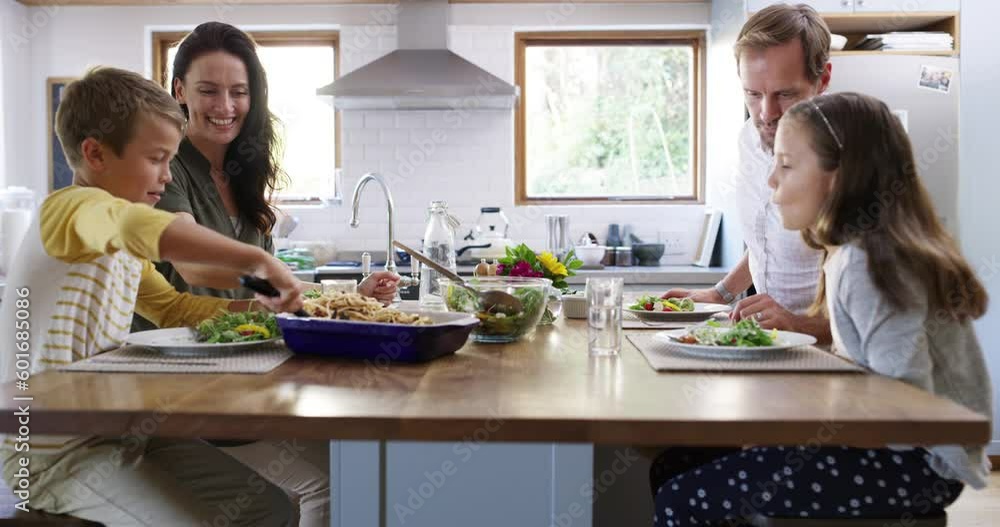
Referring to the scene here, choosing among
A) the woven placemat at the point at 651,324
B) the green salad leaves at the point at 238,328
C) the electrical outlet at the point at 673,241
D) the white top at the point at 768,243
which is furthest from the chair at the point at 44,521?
the electrical outlet at the point at 673,241

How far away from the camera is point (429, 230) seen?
255cm

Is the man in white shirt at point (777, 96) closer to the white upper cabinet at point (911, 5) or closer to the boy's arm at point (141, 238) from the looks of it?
the boy's arm at point (141, 238)

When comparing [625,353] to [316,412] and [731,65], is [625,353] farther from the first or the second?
[731,65]

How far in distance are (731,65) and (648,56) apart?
2.27 ft

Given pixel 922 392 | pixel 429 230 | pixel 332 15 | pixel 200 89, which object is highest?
pixel 332 15

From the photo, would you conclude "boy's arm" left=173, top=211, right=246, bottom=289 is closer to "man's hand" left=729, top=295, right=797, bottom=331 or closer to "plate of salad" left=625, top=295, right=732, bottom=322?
"plate of salad" left=625, top=295, right=732, bottom=322

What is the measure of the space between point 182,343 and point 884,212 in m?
1.20

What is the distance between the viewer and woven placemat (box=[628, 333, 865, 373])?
1.45m

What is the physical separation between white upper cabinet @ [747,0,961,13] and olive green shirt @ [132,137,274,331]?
106 inches

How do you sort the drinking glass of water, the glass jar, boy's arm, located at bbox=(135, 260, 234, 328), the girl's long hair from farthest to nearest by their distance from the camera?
the glass jar → boy's arm, located at bbox=(135, 260, 234, 328) → the drinking glass of water → the girl's long hair

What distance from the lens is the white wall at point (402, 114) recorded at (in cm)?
487

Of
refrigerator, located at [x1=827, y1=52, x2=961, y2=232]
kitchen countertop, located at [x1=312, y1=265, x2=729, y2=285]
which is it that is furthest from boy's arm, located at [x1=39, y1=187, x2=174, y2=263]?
refrigerator, located at [x1=827, y1=52, x2=961, y2=232]

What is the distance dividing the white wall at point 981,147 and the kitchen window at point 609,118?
1.33 meters

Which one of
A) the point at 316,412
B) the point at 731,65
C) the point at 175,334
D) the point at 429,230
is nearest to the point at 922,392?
the point at 316,412
